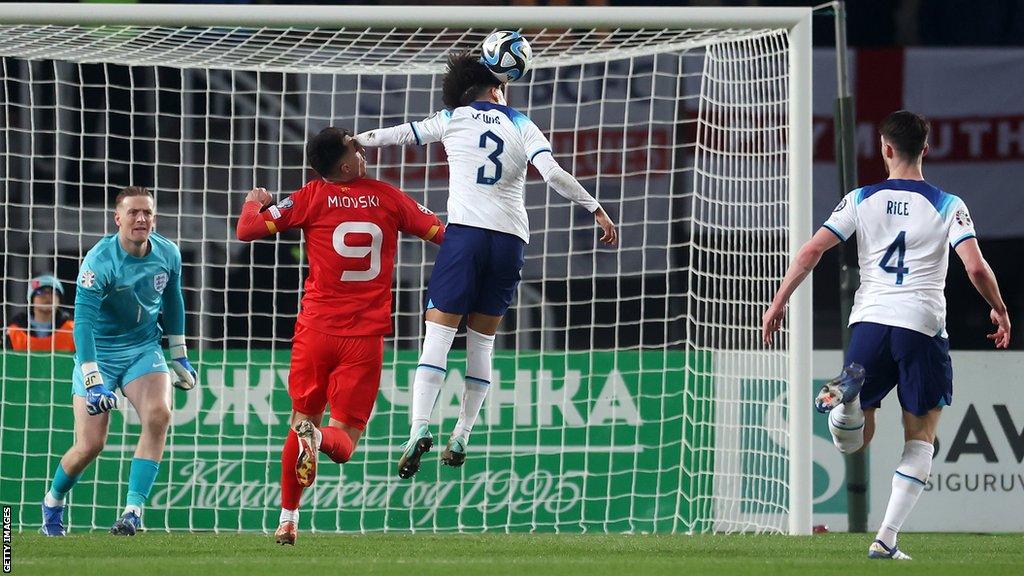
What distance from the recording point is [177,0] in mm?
12391

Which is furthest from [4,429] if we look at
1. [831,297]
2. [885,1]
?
[885,1]

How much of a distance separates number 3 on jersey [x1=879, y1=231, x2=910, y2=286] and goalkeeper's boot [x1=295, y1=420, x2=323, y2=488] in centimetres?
254

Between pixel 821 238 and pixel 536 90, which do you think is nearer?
pixel 821 238

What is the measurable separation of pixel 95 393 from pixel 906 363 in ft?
12.5

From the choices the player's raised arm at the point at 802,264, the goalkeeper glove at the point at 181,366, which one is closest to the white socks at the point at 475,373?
the player's raised arm at the point at 802,264

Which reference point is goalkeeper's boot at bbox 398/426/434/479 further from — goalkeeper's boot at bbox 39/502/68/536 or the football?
goalkeeper's boot at bbox 39/502/68/536

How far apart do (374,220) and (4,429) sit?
12.5 ft

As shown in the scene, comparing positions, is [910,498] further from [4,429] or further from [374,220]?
[4,429]

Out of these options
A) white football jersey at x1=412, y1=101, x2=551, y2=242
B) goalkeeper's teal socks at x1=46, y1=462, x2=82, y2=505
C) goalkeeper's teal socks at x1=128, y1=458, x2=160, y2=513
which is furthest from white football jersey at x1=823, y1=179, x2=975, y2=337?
goalkeeper's teal socks at x1=46, y1=462, x2=82, y2=505

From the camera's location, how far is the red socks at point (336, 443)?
6.56 meters

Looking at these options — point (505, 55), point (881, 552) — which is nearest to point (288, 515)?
point (505, 55)

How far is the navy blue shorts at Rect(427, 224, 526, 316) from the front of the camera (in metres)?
6.81

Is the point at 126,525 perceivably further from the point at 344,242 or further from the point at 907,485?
the point at 907,485

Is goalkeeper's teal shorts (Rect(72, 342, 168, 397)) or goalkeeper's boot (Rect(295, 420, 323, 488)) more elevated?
goalkeeper's teal shorts (Rect(72, 342, 168, 397))
